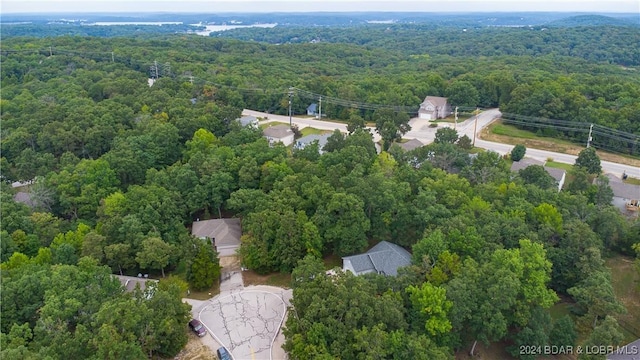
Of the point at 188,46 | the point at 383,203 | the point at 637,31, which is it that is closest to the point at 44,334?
the point at 383,203

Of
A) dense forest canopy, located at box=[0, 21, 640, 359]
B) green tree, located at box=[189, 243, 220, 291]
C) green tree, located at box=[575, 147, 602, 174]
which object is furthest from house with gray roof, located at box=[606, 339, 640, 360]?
green tree, located at box=[575, 147, 602, 174]

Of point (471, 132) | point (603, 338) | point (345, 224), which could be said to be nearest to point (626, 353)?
point (603, 338)

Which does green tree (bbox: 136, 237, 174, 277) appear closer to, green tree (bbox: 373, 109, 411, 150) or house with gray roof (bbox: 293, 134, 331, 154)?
house with gray roof (bbox: 293, 134, 331, 154)

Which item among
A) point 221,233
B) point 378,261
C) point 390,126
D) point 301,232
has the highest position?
point 390,126

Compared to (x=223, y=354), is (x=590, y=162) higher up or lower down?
higher up

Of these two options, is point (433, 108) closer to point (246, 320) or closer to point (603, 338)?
point (603, 338)

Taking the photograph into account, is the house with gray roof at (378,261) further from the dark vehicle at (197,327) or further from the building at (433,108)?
the building at (433,108)
